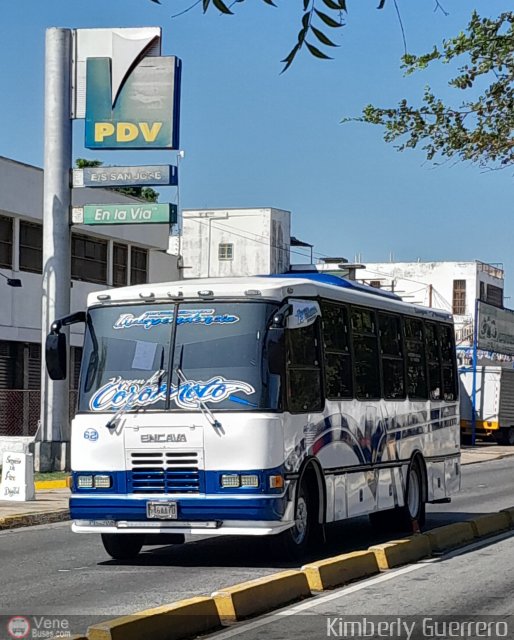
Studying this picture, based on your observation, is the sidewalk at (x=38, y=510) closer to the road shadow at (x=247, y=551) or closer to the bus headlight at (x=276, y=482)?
the road shadow at (x=247, y=551)

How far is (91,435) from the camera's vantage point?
13.7m

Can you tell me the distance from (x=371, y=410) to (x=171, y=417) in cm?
353

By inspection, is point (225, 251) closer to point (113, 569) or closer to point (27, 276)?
point (27, 276)

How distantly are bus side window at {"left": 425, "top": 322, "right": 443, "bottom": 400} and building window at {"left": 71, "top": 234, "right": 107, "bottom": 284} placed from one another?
23996 millimetres

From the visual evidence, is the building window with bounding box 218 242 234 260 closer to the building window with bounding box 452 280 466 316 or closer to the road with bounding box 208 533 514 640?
the building window with bounding box 452 280 466 316

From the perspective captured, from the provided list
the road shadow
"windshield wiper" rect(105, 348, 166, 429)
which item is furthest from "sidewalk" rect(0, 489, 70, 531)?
"windshield wiper" rect(105, 348, 166, 429)

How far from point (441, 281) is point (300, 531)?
243ft

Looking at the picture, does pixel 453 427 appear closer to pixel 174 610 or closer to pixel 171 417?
pixel 171 417

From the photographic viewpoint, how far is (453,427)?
64.7 feet

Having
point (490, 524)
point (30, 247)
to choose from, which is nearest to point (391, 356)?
point (490, 524)

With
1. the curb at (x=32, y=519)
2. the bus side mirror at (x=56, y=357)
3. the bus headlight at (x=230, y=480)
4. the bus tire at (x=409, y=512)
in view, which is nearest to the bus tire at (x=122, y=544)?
the bus headlight at (x=230, y=480)

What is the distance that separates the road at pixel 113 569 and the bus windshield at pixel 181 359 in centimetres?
174

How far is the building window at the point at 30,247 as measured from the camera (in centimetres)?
3862

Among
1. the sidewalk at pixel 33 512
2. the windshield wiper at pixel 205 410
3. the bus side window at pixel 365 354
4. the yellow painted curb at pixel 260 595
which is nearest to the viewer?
the yellow painted curb at pixel 260 595
